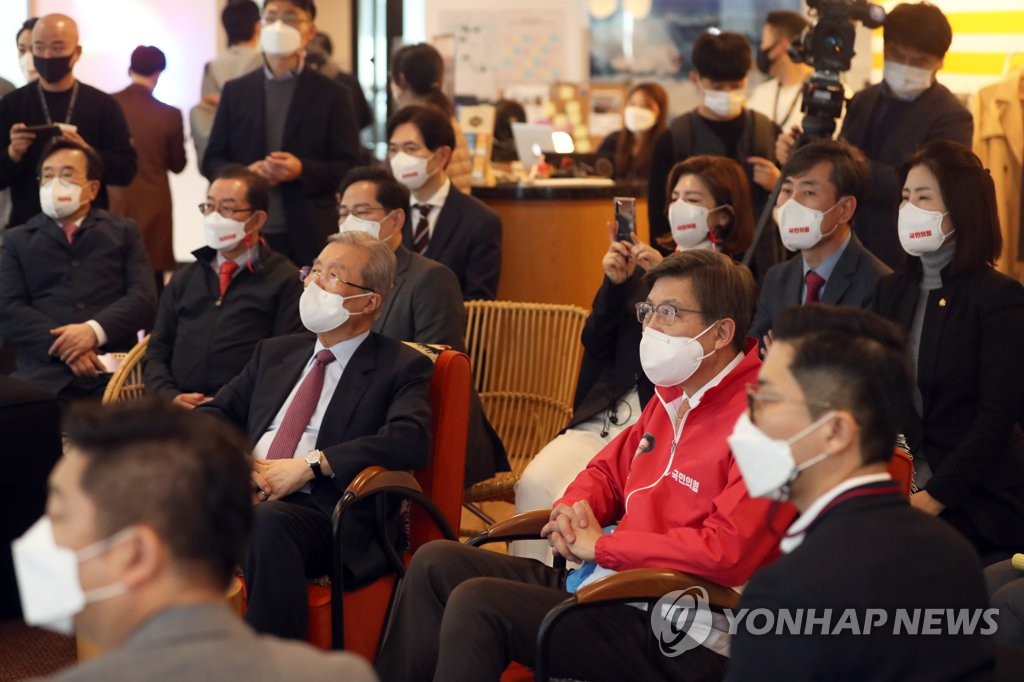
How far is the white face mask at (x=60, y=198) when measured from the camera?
17.0 feet

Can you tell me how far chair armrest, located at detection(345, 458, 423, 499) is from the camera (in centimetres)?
333

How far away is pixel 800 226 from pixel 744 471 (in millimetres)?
1843

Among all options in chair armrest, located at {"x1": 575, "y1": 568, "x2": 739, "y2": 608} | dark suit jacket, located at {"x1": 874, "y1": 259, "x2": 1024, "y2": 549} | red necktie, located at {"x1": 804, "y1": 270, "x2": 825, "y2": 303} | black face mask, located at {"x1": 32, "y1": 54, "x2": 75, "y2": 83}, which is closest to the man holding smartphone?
black face mask, located at {"x1": 32, "y1": 54, "x2": 75, "y2": 83}

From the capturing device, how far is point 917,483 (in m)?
3.45

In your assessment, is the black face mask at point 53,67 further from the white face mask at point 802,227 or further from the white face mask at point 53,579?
the white face mask at point 53,579

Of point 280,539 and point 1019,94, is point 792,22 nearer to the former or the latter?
point 1019,94

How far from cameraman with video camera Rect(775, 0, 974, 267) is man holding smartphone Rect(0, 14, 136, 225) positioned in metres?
2.97

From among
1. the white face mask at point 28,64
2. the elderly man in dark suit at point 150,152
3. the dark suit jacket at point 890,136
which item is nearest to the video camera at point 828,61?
the dark suit jacket at point 890,136

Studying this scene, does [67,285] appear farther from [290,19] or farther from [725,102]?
[725,102]

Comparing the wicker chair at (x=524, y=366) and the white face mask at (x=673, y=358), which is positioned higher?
the white face mask at (x=673, y=358)

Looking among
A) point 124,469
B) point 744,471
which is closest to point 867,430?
point 744,471

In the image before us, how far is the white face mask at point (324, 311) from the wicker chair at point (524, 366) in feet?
3.40

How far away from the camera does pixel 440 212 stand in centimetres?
519

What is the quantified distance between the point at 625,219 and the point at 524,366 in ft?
2.46
